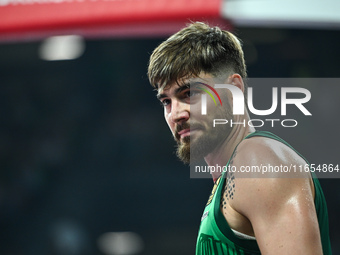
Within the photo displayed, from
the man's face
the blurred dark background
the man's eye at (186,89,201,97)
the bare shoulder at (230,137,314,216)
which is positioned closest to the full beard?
the man's face

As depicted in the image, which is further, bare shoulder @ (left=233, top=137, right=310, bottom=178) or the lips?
the lips

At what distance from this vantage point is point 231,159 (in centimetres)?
112

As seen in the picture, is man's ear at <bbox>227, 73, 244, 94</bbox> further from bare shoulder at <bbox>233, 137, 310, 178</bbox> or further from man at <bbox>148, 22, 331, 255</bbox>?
bare shoulder at <bbox>233, 137, 310, 178</bbox>

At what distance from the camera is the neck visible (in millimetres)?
1312

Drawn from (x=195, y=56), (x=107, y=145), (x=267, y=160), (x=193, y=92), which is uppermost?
(x=107, y=145)

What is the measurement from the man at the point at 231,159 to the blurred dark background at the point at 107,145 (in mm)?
3733

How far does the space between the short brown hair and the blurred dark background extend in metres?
3.67

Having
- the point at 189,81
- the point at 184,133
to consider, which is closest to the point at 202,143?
the point at 184,133

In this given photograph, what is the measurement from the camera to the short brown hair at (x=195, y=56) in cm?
132

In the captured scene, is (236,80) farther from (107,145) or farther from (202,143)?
(107,145)

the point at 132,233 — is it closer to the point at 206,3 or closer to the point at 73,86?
the point at 73,86

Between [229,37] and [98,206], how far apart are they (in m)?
4.28

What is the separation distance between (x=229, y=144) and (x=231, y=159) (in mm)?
213

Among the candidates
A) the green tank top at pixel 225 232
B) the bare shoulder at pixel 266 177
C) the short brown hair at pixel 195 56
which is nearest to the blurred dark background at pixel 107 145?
the short brown hair at pixel 195 56
